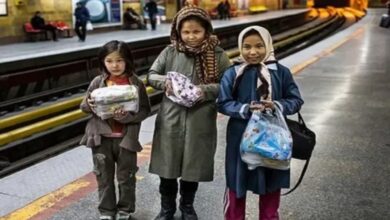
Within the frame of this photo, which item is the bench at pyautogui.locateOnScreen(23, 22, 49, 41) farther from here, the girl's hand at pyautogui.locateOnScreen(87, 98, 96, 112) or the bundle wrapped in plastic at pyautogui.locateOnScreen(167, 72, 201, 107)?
the bundle wrapped in plastic at pyautogui.locateOnScreen(167, 72, 201, 107)

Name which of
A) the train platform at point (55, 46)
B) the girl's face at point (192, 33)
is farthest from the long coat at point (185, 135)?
the train platform at point (55, 46)

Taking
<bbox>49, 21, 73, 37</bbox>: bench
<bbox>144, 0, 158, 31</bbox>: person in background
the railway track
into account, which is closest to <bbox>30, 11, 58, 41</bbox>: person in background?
<bbox>49, 21, 73, 37</bbox>: bench

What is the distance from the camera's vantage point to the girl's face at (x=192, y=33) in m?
3.23

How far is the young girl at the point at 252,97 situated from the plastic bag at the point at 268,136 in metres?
0.06

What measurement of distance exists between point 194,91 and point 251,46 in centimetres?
44

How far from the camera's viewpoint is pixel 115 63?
330 cm

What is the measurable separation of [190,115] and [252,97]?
17.0 inches

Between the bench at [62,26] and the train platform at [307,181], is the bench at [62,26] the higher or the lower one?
the higher one

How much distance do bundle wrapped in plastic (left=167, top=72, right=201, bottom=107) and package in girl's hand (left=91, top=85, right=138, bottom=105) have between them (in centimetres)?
25

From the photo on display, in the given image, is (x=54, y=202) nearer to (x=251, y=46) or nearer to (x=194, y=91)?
(x=194, y=91)

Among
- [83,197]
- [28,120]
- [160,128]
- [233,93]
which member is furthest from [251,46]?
[28,120]

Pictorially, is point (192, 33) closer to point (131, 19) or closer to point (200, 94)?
A: point (200, 94)

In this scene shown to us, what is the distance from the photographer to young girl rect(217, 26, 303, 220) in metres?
3.01

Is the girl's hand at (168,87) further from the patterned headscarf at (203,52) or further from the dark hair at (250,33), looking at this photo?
the dark hair at (250,33)
